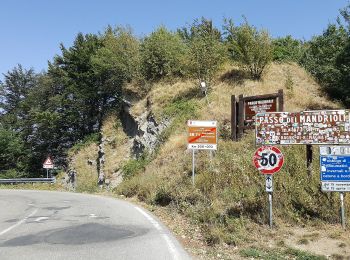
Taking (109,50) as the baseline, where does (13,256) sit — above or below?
below

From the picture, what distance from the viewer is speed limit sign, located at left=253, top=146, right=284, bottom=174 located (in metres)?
10.8

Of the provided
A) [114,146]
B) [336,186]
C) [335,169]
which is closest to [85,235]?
[336,186]

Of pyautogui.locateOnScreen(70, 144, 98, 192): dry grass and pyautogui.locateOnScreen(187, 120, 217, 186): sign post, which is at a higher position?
pyautogui.locateOnScreen(187, 120, 217, 186): sign post

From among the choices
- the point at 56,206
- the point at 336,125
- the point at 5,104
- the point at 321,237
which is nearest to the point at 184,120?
the point at 56,206

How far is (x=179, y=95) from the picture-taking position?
32.8 metres

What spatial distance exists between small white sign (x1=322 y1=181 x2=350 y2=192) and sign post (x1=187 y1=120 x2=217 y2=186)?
752 cm

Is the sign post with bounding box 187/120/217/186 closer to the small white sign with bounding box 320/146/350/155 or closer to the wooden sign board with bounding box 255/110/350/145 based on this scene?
the wooden sign board with bounding box 255/110/350/145

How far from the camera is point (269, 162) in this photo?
35.6ft

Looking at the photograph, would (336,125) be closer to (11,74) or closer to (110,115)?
(110,115)

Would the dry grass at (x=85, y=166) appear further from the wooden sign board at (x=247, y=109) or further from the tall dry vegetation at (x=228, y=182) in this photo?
the wooden sign board at (x=247, y=109)

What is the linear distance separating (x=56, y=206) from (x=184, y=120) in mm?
12284

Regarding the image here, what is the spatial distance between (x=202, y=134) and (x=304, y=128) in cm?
558

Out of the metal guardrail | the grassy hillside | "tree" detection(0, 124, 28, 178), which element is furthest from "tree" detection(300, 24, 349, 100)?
"tree" detection(0, 124, 28, 178)

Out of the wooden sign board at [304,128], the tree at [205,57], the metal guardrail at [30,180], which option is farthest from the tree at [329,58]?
the metal guardrail at [30,180]
